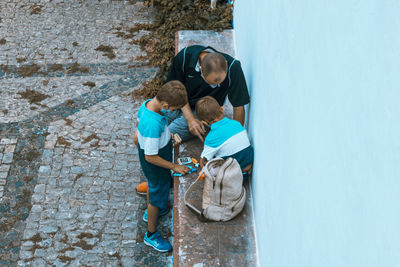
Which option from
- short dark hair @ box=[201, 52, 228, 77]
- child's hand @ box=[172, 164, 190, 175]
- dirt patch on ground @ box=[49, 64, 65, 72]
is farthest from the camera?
dirt patch on ground @ box=[49, 64, 65, 72]

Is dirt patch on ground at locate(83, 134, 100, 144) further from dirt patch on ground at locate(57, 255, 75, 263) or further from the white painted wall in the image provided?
the white painted wall

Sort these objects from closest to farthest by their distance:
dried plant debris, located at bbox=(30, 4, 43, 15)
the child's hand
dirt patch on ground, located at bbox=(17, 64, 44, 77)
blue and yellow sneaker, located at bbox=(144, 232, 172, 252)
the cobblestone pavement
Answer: the child's hand → blue and yellow sneaker, located at bbox=(144, 232, 172, 252) → the cobblestone pavement → dirt patch on ground, located at bbox=(17, 64, 44, 77) → dried plant debris, located at bbox=(30, 4, 43, 15)

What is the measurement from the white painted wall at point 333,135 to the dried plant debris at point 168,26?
3425 mm

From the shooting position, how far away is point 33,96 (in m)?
6.33

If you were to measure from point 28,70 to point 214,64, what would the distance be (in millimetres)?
4199

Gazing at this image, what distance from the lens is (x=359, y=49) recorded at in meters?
1.45

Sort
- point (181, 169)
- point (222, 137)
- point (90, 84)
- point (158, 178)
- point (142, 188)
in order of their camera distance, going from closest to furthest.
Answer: point (222, 137) → point (158, 178) → point (181, 169) → point (142, 188) → point (90, 84)

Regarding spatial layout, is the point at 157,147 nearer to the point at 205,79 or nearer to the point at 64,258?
the point at 205,79

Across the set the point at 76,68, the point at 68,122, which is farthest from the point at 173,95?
the point at 76,68

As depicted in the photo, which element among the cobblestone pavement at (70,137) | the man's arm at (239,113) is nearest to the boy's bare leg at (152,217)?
the cobblestone pavement at (70,137)

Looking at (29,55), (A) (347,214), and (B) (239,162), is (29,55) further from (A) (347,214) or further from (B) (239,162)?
(A) (347,214)

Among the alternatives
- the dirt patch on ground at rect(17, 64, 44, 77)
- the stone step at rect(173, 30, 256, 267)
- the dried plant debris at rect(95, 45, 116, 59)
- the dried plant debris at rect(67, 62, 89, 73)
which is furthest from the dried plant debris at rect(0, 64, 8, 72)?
the stone step at rect(173, 30, 256, 267)

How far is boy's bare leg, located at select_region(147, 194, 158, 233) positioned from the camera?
13.8 ft

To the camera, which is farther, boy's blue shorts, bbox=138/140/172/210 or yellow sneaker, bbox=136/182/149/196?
yellow sneaker, bbox=136/182/149/196
